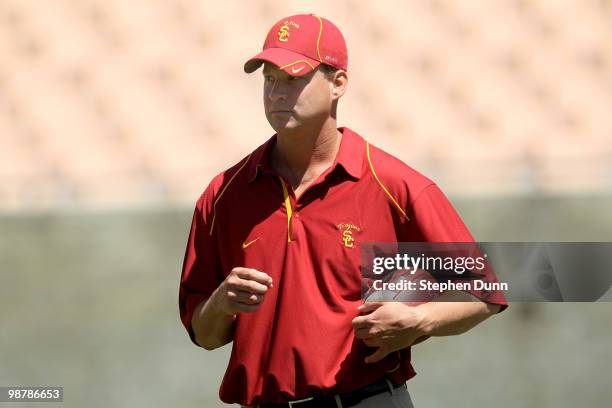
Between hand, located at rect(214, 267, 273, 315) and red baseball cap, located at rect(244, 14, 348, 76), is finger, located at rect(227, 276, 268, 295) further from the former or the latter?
red baseball cap, located at rect(244, 14, 348, 76)

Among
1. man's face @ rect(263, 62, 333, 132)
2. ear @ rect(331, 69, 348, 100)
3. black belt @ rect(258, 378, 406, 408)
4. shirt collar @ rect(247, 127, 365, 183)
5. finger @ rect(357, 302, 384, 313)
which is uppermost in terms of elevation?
ear @ rect(331, 69, 348, 100)

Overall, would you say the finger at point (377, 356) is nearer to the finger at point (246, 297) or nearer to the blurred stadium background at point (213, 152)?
the finger at point (246, 297)

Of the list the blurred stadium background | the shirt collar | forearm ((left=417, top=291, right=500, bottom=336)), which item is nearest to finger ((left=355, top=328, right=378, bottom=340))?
forearm ((left=417, top=291, right=500, bottom=336))

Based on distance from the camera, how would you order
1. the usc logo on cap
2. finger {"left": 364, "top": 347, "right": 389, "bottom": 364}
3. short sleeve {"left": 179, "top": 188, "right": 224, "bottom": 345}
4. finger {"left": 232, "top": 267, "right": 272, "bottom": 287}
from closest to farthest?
1. finger {"left": 232, "top": 267, "right": 272, "bottom": 287}
2. finger {"left": 364, "top": 347, "right": 389, "bottom": 364}
3. the usc logo on cap
4. short sleeve {"left": 179, "top": 188, "right": 224, "bottom": 345}

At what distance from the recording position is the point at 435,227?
2537mm

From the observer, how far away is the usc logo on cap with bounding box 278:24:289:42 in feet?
8.47

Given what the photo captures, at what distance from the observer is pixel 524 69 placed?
208 inches

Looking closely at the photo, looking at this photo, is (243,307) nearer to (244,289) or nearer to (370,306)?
(244,289)

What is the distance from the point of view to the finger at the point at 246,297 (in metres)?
2.40

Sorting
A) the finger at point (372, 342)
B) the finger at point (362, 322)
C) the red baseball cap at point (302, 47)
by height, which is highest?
the red baseball cap at point (302, 47)

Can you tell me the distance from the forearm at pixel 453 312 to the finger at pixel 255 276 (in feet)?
1.14

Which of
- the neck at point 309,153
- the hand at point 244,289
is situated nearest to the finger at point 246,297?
the hand at point 244,289

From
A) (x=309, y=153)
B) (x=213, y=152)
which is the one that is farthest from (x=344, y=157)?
Answer: (x=213, y=152)

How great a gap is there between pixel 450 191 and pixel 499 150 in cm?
86
